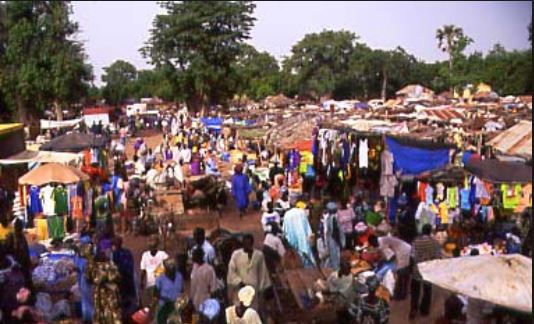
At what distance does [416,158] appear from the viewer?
1066cm

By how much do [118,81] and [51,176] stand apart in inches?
2694

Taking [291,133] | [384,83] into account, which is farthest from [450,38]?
[291,133]

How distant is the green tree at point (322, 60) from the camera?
4853 cm

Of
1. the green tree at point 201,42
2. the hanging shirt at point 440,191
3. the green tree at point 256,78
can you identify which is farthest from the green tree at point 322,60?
the hanging shirt at point 440,191

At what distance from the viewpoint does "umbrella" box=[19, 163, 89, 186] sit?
970cm

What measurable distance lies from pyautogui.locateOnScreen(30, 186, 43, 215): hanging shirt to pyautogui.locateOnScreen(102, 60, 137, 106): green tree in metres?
54.9

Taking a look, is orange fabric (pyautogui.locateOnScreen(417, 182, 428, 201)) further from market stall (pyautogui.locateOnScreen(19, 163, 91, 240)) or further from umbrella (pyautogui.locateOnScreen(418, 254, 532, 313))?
umbrella (pyautogui.locateOnScreen(418, 254, 532, 313))

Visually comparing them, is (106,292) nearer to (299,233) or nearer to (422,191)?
(299,233)

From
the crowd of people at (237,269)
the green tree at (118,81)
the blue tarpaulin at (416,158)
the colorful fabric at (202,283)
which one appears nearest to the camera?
the crowd of people at (237,269)

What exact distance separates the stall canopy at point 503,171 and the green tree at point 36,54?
25230 millimetres

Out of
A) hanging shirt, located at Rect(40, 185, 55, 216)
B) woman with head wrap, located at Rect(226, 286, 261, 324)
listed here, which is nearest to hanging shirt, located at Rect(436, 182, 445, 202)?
woman with head wrap, located at Rect(226, 286, 261, 324)

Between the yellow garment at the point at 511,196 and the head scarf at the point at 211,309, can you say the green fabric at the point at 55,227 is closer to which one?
the head scarf at the point at 211,309

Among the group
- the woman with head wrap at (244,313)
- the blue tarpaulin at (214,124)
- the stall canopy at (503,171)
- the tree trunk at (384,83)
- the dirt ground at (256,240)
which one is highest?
the tree trunk at (384,83)

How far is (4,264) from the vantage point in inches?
251
